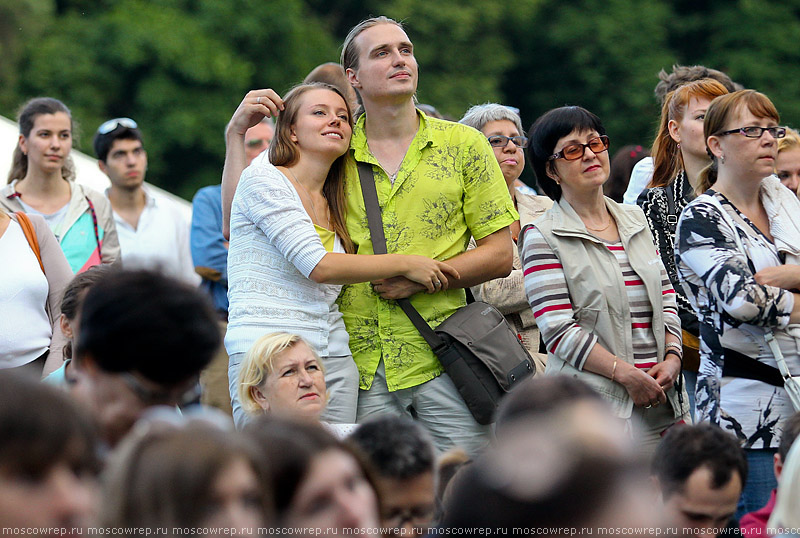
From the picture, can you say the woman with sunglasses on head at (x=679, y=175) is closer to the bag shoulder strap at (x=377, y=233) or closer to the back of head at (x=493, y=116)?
the back of head at (x=493, y=116)

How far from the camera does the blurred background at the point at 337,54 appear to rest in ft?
61.5

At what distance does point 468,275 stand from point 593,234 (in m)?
0.51

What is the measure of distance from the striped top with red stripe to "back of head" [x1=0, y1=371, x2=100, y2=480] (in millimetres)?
2521

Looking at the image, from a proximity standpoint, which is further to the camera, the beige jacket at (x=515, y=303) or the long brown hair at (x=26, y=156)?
the long brown hair at (x=26, y=156)

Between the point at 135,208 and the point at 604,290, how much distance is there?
3.66m

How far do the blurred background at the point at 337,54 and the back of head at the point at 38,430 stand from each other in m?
16.4

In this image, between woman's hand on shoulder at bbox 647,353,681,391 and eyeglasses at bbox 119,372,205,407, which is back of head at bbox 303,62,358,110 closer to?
woman's hand on shoulder at bbox 647,353,681,391

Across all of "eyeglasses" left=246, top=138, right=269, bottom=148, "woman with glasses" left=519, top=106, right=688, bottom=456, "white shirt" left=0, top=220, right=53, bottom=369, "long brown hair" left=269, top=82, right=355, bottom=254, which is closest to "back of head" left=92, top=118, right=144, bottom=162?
"eyeglasses" left=246, top=138, right=269, bottom=148

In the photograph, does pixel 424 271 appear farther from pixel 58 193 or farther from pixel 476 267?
pixel 58 193

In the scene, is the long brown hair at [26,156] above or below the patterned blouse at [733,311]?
above

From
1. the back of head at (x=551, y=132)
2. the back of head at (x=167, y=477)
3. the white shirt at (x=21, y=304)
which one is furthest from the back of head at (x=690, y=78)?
the back of head at (x=167, y=477)

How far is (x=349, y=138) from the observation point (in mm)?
4227

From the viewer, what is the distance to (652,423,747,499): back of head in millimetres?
3338

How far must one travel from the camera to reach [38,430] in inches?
67.8
